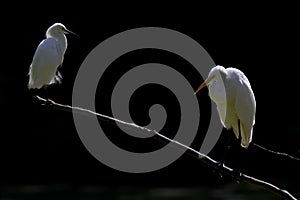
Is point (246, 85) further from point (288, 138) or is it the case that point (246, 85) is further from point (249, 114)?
point (288, 138)

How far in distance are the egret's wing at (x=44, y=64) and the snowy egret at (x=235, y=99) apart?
3.38ft

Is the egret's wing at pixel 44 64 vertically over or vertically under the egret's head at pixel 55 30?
under

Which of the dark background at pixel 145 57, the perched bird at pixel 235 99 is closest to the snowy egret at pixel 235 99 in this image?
the perched bird at pixel 235 99

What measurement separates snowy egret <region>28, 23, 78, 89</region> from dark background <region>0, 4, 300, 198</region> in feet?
15.9

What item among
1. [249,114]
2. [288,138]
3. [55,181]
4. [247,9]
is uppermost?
[247,9]

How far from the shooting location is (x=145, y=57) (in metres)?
11.5

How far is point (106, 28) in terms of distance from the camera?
1170 cm

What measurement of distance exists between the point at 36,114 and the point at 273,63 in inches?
152

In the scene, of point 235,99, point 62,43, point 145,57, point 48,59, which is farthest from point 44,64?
point 145,57

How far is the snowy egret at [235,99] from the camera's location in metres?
3.77

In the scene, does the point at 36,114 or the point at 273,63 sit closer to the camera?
the point at 36,114

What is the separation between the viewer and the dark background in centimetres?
995

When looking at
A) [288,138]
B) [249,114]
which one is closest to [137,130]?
[249,114]

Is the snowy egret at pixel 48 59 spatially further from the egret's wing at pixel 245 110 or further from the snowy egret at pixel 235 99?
the egret's wing at pixel 245 110
